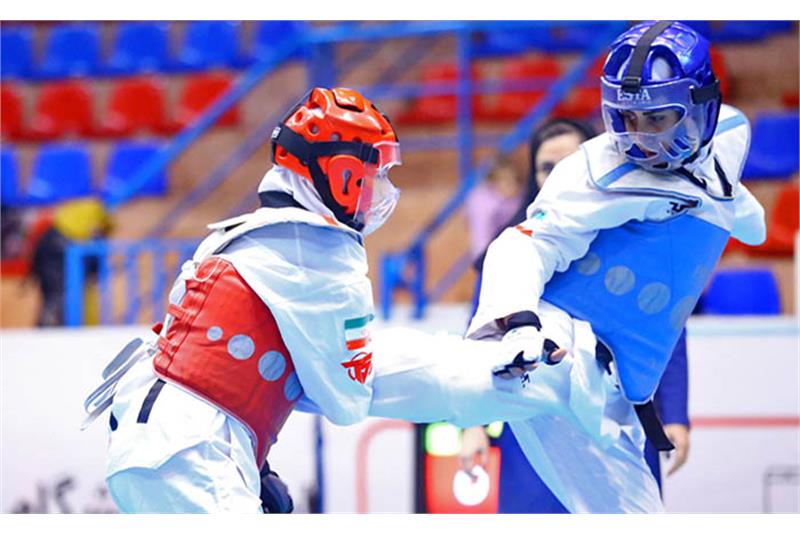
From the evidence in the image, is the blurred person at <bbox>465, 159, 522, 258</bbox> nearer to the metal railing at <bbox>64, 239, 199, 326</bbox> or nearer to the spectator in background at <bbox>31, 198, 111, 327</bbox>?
the metal railing at <bbox>64, 239, 199, 326</bbox>

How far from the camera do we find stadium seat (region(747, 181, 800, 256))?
827 cm

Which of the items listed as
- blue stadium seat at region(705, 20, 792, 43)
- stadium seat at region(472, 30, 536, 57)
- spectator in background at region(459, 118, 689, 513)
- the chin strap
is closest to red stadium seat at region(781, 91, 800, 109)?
blue stadium seat at region(705, 20, 792, 43)

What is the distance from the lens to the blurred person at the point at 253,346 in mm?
2732

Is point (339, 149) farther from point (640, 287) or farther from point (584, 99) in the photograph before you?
point (584, 99)

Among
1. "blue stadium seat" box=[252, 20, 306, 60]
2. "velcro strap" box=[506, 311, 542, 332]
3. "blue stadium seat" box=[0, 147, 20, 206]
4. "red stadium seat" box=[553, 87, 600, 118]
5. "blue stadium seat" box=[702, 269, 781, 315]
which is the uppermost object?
"blue stadium seat" box=[252, 20, 306, 60]

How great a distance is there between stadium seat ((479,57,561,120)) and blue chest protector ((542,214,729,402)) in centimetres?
628

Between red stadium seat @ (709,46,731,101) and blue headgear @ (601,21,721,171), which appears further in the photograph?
red stadium seat @ (709,46,731,101)

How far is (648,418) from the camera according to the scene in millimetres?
3404

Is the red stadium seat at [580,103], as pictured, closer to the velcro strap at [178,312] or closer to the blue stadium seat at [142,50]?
the blue stadium seat at [142,50]

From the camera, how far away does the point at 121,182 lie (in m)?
10.5

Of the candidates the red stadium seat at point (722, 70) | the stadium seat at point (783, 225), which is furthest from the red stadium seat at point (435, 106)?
the stadium seat at point (783, 225)

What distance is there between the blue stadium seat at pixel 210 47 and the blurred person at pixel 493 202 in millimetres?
4044
